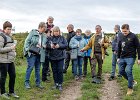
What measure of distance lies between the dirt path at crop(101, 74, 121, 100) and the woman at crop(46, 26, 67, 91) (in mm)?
1537

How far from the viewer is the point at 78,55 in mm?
14641

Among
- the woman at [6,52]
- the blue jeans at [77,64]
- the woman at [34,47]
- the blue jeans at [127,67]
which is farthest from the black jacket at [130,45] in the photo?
the woman at [6,52]

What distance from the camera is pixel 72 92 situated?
41.2 ft

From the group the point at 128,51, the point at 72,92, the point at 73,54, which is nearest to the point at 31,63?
the point at 72,92

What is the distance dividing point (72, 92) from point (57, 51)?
1440 millimetres

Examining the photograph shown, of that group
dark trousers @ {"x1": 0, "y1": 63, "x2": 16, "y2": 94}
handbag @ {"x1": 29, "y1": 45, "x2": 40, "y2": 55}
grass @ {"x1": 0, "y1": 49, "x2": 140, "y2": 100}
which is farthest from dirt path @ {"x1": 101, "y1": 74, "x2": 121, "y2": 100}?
dark trousers @ {"x1": 0, "y1": 63, "x2": 16, "y2": 94}

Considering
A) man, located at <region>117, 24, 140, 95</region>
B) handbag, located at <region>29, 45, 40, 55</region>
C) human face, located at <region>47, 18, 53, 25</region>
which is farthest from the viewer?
human face, located at <region>47, 18, 53, 25</region>

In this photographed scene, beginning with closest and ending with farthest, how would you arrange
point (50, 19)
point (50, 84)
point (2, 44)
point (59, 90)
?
point (2, 44) → point (59, 90) → point (50, 84) → point (50, 19)

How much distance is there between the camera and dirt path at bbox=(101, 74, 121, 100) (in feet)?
39.1

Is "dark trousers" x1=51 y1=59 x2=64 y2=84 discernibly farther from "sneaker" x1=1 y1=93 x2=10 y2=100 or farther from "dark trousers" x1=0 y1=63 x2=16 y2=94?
"sneaker" x1=1 y1=93 x2=10 y2=100

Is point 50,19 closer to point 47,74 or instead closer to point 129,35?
point 47,74

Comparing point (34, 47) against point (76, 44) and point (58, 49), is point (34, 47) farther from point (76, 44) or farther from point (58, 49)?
point (76, 44)

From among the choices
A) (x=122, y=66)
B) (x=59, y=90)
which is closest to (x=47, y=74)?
(x=59, y=90)

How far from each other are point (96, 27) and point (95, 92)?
2645 mm
